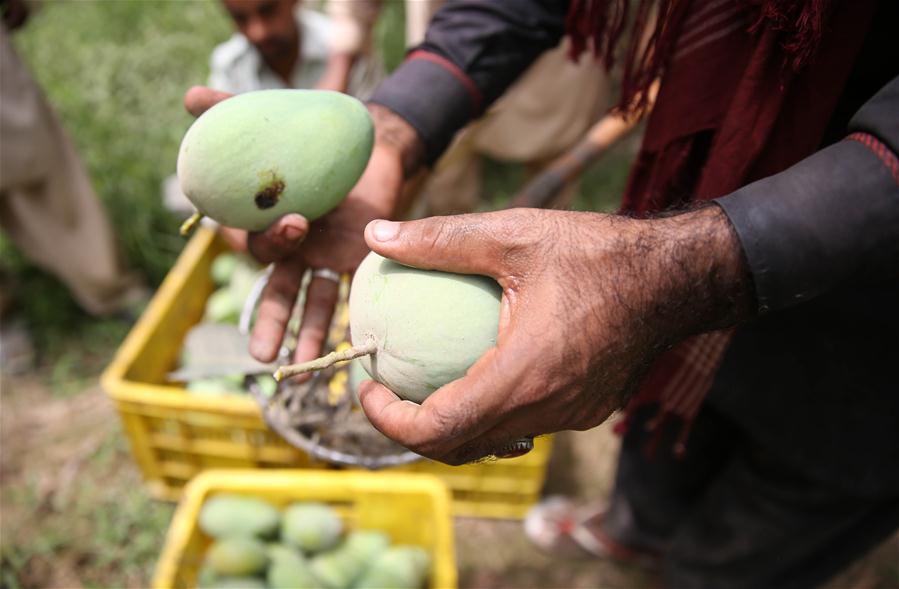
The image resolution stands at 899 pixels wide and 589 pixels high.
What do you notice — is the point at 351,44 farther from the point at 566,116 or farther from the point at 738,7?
the point at 738,7

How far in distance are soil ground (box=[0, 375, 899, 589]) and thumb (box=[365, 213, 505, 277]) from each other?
1.29 m

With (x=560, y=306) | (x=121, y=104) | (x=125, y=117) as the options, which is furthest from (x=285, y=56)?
(x=560, y=306)

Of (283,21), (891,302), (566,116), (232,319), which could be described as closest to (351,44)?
(283,21)

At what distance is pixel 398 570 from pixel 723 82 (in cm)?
114

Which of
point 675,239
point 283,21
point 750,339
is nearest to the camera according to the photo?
point 675,239

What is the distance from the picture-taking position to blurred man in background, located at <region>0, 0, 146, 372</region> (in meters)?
1.94

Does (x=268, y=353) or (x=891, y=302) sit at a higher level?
(x=891, y=302)

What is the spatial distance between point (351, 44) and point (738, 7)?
1548 millimetres

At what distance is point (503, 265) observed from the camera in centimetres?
75

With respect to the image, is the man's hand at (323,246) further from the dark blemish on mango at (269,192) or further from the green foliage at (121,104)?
the green foliage at (121,104)

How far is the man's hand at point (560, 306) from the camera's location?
700mm

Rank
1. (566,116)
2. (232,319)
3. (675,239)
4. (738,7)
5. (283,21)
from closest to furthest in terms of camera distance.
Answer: (675,239)
(738,7)
(232,319)
(283,21)
(566,116)

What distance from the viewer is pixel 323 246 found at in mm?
1151

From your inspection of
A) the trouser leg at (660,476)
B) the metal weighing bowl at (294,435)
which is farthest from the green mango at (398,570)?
the trouser leg at (660,476)
